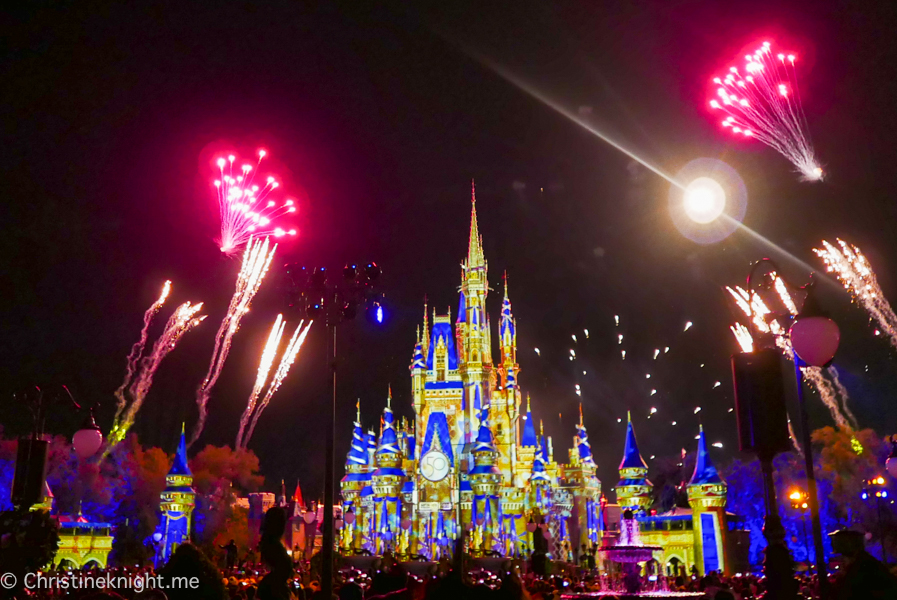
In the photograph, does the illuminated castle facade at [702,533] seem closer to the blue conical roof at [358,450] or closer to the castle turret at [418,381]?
the blue conical roof at [358,450]

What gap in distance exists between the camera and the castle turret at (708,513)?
143 feet

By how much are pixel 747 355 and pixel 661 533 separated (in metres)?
42.2

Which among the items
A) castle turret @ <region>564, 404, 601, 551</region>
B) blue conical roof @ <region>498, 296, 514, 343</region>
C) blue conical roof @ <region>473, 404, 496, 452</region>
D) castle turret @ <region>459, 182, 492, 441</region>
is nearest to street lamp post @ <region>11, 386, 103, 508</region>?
blue conical roof @ <region>473, 404, 496, 452</region>

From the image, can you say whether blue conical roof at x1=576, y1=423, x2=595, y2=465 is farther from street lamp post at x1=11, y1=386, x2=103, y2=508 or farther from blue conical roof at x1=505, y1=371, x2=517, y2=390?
street lamp post at x1=11, y1=386, x2=103, y2=508

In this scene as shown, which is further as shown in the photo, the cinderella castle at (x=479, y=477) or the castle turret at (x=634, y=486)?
the castle turret at (x=634, y=486)

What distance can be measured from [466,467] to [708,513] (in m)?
28.6

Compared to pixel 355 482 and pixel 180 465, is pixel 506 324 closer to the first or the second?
pixel 355 482

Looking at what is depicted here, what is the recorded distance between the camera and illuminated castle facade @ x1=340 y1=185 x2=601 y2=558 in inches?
2375

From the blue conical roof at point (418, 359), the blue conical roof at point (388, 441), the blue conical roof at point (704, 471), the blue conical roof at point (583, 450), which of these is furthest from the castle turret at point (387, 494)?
the blue conical roof at point (704, 471)

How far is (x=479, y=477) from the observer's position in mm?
60594

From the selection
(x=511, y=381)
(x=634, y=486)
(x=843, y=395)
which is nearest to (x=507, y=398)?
(x=511, y=381)

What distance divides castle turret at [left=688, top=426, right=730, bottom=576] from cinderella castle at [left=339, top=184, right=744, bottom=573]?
0.06m

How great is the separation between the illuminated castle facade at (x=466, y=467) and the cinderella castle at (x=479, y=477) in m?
0.11

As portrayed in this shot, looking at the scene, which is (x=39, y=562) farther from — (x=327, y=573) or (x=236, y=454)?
(x=236, y=454)
